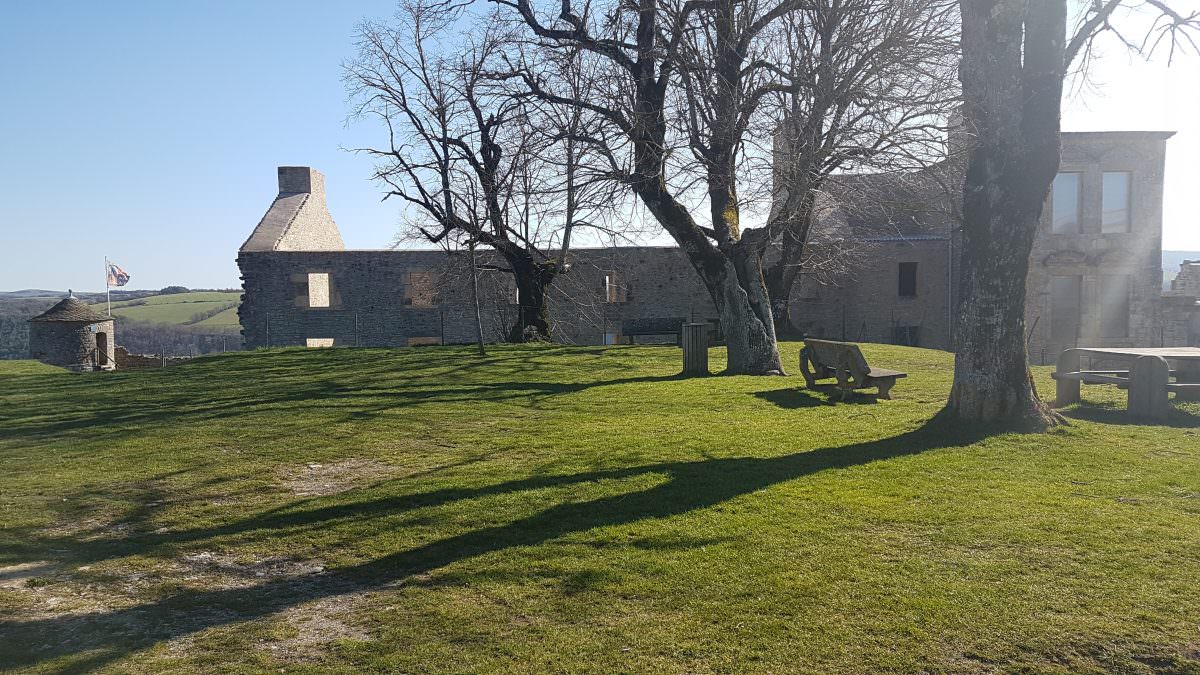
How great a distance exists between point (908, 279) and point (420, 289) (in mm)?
17207

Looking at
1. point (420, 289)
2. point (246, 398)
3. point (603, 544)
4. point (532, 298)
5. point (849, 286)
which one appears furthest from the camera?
point (420, 289)

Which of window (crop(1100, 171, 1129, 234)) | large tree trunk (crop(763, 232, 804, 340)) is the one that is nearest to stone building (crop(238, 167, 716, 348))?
large tree trunk (crop(763, 232, 804, 340))

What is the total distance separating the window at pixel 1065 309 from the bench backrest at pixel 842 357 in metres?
19.6

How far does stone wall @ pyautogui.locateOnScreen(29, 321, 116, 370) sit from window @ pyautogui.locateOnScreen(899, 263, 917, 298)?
2808 centimetres

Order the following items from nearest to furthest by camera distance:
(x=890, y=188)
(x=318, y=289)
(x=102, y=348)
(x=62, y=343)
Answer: (x=890, y=188) → (x=62, y=343) → (x=102, y=348) → (x=318, y=289)

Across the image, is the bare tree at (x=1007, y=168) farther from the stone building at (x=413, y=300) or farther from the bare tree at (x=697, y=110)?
the stone building at (x=413, y=300)

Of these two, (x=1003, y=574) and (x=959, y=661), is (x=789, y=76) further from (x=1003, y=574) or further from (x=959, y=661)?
(x=959, y=661)

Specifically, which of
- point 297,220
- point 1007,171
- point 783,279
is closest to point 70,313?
point 297,220

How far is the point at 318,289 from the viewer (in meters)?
32.2

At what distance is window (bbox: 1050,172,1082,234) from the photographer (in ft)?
90.4

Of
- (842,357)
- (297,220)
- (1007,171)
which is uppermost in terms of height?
(297,220)

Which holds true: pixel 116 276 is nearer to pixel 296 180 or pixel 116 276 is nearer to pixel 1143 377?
pixel 296 180

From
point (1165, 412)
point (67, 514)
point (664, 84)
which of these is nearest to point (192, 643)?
point (67, 514)

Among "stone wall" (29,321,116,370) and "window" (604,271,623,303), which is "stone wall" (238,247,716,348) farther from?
"stone wall" (29,321,116,370)
